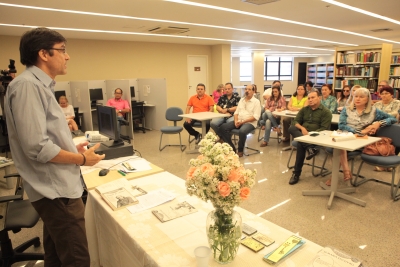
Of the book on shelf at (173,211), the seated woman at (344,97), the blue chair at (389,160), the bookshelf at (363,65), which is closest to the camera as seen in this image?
the book on shelf at (173,211)

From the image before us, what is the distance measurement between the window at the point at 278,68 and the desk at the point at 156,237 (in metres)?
16.1

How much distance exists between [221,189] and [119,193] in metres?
0.97

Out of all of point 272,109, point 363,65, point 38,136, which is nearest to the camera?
point 38,136

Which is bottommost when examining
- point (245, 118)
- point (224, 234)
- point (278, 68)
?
point (245, 118)

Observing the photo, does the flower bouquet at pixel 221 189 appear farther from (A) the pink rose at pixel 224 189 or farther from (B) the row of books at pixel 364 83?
(B) the row of books at pixel 364 83

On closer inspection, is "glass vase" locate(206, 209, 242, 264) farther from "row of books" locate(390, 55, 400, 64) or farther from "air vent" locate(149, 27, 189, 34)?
"row of books" locate(390, 55, 400, 64)

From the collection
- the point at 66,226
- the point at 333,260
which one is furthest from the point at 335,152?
the point at 66,226

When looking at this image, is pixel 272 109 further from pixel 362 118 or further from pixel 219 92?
pixel 362 118

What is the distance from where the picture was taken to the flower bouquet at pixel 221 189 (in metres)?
1.09

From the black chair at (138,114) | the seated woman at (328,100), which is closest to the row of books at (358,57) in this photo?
the seated woman at (328,100)

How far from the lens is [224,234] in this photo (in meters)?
1.13

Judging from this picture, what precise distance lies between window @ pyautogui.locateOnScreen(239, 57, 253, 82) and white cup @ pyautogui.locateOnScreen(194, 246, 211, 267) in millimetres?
15001

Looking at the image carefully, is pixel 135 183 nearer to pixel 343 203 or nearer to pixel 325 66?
pixel 343 203

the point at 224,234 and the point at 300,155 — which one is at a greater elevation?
the point at 224,234
